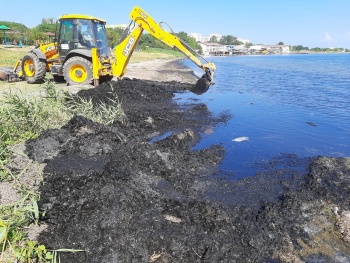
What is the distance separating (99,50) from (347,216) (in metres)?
10.8

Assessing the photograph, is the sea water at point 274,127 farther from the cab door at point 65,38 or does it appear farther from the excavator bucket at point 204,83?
the cab door at point 65,38

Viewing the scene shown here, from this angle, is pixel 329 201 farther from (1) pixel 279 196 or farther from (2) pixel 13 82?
(2) pixel 13 82

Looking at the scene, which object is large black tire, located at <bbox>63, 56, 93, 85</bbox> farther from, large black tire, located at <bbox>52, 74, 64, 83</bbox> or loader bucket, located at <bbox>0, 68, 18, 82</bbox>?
loader bucket, located at <bbox>0, 68, 18, 82</bbox>

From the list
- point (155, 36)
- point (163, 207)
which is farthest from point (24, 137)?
point (155, 36)

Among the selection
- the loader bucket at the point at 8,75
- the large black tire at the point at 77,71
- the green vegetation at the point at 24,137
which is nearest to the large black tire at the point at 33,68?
the loader bucket at the point at 8,75

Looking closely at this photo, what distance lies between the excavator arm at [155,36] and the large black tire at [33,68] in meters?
3.47

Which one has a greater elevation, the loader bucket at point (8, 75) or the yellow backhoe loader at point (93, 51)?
the yellow backhoe loader at point (93, 51)

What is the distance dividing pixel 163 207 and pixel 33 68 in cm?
1133

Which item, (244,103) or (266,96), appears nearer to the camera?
(244,103)

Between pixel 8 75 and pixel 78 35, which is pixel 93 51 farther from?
pixel 8 75

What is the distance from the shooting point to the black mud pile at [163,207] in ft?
11.3

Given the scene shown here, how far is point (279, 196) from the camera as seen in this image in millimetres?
4805

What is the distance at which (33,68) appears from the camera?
1310 centimetres

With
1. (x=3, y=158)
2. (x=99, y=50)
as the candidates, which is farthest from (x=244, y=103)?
(x=3, y=158)
